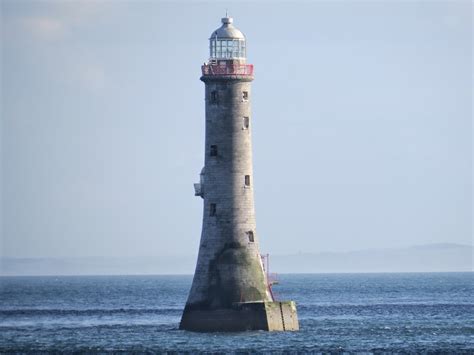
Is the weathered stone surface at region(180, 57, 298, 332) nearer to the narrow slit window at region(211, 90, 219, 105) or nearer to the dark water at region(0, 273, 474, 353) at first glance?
the narrow slit window at region(211, 90, 219, 105)

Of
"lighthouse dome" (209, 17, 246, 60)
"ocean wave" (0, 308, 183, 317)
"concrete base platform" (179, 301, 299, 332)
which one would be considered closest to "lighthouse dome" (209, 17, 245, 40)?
"lighthouse dome" (209, 17, 246, 60)

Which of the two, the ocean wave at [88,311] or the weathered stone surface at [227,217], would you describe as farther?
the ocean wave at [88,311]

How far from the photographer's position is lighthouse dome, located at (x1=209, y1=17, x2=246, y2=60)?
63594 mm

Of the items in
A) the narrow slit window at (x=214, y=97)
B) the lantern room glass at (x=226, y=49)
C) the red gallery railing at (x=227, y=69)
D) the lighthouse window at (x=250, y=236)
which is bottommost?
the lighthouse window at (x=250, y=236)

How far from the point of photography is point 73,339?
65312mm

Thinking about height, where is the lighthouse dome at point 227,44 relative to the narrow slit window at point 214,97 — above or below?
→ above

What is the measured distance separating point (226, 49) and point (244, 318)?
12.1 metres

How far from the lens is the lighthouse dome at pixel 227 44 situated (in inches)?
2504

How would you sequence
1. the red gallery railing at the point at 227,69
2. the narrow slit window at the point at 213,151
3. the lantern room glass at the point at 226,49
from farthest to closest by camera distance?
1. the lantern room glass at the point at 226,49
2. the red gallery railing at the point at 227,69
3. the narrow slit window at the point at 213,151

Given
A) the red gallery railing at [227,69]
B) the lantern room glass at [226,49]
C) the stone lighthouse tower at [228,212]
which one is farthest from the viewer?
the lantern room glass at [226,49]

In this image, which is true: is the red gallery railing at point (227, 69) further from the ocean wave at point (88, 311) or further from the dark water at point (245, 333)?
the ocean wave at point (88, 311)

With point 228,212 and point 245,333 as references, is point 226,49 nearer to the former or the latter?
point 228,212

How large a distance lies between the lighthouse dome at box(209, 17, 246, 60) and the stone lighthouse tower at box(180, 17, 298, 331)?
0.41 m

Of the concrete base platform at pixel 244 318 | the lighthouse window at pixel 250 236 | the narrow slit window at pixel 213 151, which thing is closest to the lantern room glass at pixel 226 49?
the narrow slit window at pixel 213 151
